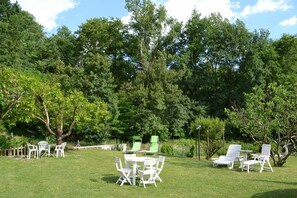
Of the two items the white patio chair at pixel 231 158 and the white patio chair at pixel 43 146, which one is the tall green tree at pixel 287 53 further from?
the white patio chair at pixel 43 146

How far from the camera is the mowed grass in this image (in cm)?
722

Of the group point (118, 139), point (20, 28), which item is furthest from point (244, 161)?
point (20, 28)

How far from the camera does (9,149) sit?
14141 millimetres

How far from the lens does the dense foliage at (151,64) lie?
2456 centimetres

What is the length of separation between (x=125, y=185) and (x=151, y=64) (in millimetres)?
20565

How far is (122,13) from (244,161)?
23.7m

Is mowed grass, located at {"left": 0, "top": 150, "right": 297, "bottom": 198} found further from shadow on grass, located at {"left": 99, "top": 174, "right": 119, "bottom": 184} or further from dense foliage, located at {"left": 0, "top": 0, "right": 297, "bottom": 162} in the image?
dense foliage, located at {"left": 0, "top": 0, "right": 297, "bottom": 162}

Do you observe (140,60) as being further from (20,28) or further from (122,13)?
(20,28)

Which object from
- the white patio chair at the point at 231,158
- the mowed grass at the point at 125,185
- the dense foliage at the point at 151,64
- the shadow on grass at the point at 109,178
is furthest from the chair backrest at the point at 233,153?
the dense foliage at the point at 151,64

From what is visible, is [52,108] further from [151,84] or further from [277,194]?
[277,194]

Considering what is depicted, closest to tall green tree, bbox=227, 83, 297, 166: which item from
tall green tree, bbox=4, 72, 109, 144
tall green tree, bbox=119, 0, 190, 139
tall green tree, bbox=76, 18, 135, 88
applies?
tall green tree, bbox=4, 72, 109, 144

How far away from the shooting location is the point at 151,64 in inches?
1105

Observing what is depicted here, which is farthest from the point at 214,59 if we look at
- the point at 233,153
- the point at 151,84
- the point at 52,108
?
the point at 233,153

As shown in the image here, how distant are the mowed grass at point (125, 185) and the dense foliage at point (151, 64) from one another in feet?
40.5
